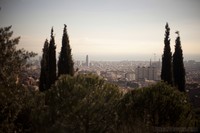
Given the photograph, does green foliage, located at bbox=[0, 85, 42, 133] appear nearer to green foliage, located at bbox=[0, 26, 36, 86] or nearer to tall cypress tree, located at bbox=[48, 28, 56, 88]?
green foliage, located at bbox=[0, 26, 36, 86]

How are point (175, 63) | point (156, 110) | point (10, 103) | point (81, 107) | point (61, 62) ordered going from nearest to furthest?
point (10, 103) < point (81, 107) < point (156, 110) < point (61, 62) < point (175, 63)

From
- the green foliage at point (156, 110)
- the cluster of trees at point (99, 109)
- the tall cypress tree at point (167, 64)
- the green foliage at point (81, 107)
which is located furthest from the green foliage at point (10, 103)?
the tall cypress tree at point (167, 64)

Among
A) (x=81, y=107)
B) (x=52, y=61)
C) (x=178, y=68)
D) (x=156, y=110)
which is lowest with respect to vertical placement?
(x=156, y=110)

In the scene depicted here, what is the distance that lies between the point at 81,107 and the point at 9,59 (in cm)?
754

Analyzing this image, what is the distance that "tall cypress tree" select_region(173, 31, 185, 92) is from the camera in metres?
28.2

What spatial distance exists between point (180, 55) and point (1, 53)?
76.0 feet

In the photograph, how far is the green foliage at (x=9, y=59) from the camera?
7797mm

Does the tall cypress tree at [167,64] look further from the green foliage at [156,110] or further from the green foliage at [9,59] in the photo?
the green foliage at [9,59]

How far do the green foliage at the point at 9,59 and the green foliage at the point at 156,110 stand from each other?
8265mm

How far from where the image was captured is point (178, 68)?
28484 millimetres

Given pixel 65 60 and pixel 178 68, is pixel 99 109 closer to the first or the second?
pixel 65 60

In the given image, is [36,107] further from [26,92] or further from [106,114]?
[26,92]

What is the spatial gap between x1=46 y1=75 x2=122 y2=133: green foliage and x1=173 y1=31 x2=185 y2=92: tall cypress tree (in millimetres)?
13509

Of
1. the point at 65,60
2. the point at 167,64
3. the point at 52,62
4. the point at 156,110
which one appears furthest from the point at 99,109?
the point at 52,62
